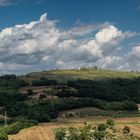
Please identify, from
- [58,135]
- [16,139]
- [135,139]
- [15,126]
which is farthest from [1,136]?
[135,139]

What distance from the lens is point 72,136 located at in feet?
486

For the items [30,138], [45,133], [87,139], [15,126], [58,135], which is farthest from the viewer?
[15,126]

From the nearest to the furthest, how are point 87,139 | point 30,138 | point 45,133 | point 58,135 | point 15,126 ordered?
point 87,139
point 58,135
point 30,138
point 45,133
point 15,126

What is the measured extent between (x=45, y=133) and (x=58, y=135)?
2583 centimetres

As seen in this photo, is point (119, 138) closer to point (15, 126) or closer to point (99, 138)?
point (99, 138)

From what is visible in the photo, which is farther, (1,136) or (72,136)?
(1,136)

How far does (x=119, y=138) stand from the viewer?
5906 inches

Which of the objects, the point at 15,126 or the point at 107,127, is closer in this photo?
the point at 107,127

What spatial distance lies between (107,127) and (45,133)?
82.8ft

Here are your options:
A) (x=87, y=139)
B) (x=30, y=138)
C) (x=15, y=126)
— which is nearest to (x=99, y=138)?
(x=87, y=139)

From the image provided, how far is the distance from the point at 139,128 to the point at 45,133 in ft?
133

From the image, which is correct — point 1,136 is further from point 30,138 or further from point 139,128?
point 139,128

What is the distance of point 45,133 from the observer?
599 feet

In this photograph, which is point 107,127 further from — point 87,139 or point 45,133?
point 87,139
